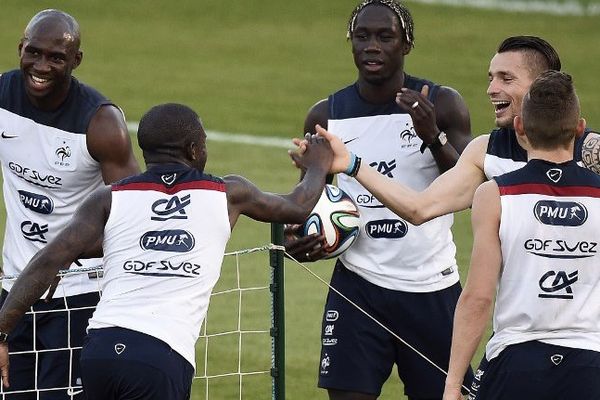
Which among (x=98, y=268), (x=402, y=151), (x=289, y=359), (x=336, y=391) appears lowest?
(x=289, y=359)

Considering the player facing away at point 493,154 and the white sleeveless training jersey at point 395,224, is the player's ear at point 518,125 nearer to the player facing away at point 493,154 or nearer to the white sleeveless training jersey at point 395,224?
the player facing away at point 493,154

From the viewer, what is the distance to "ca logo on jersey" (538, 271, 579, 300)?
693 centimetres

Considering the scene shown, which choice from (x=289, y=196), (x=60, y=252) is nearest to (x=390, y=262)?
(x=289, y=196)

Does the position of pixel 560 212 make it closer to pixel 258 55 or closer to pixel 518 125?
pixel 518 125

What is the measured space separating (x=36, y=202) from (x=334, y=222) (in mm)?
1694

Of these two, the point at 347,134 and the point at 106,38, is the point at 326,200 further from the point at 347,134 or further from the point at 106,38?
the point at 106,38

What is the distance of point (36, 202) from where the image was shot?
9125 mm

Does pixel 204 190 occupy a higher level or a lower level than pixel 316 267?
higher

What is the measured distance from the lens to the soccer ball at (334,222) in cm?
907

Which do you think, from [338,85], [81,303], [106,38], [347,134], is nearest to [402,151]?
[347,134]

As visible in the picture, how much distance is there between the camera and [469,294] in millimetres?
7086

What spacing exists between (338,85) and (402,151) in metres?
15.0

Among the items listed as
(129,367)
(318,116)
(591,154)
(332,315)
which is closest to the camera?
(129,367)

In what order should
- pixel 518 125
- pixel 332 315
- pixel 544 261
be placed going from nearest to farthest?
pixel 544 261 → pixel 518 125 → pixel 332 315
